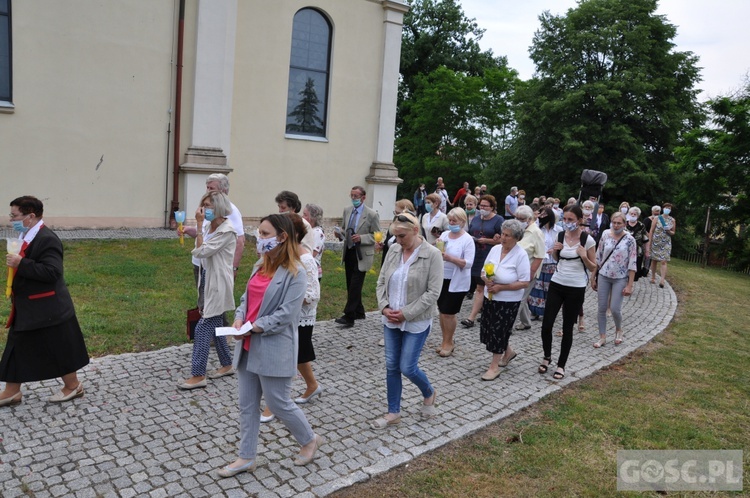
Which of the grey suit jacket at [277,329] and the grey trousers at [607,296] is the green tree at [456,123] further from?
the grey suit jacket at [277,329]

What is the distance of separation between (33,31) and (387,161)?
1050 centimetres

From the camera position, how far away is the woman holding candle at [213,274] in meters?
5.88

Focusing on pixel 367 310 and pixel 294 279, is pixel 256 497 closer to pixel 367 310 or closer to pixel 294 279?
pixel 294 279

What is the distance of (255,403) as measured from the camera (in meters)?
4.41

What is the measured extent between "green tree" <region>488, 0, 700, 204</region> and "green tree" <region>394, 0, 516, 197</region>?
5690mm

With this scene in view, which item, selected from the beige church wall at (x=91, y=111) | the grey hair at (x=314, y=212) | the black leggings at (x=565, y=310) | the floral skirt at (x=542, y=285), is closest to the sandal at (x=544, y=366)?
the black leggings at (x=565, y=310)

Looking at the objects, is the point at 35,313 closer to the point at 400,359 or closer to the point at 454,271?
the point at 400,359

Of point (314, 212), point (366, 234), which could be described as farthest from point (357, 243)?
point (314, 212)

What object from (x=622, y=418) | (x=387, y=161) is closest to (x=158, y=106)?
(x=387, y=161)

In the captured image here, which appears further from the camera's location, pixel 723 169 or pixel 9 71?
pixel 723 169

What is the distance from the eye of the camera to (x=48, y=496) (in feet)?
13.2

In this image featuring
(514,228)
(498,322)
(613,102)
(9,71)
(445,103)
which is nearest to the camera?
(514,228)

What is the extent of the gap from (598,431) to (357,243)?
4.17 m

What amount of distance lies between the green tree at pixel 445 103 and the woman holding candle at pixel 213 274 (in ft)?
100
